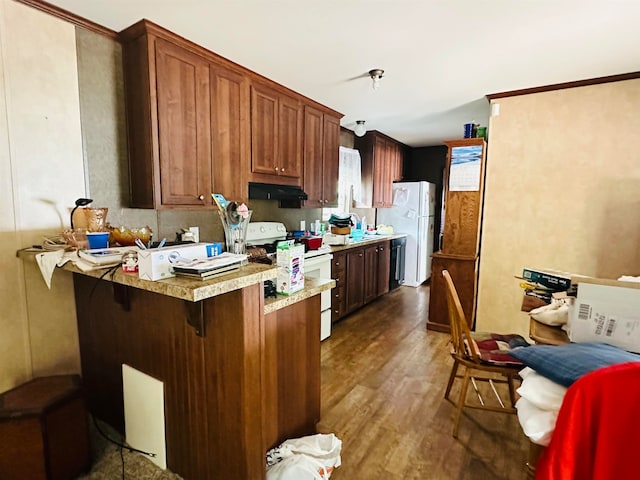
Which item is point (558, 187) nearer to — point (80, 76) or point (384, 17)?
point (384, 17)

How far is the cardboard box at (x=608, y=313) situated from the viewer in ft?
3.92

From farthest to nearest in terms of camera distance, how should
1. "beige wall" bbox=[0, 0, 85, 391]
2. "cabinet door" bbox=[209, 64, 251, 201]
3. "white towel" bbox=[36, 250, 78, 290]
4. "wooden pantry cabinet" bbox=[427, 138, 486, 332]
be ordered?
"wooden pantry cabinet" bbox=[427, 138, 486, 332] → "cabinet door" bbox=[209, 64, 251, 201] → "beige wall" bbox=[0, 0, 85, 391] → "white towel" bbox=[36, 250, 78, 290]

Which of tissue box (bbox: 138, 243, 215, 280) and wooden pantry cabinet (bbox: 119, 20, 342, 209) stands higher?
wooden pantry cabinet (bbox: 119, 20, 342, 209)

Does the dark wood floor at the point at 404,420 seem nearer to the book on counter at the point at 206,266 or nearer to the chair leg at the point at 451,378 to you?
the chair leg at the point at 451,378

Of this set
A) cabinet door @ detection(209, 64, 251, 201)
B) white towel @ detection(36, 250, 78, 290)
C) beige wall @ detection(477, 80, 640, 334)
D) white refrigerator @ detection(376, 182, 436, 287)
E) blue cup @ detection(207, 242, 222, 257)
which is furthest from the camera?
white refrigerator @ detection(376, 182, 436, 287)

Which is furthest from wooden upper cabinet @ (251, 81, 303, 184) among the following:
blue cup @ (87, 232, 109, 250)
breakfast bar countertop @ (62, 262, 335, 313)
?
breakfast bar countertop @ (62, 262, 335, 313)

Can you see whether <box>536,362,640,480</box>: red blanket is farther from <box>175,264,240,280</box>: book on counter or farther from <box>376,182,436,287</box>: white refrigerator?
<box>376,182,436,287</box>: white refrigerator

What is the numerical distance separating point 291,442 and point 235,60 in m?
2.56

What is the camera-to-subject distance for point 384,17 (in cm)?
189

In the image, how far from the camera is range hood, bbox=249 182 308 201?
2.83 m

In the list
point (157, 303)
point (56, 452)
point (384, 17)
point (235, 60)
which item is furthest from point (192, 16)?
point (56, 452)

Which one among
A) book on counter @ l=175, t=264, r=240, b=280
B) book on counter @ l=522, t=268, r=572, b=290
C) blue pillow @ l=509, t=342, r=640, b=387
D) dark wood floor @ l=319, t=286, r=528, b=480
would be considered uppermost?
book on counter @ l=175, t=264, r=240, b=280

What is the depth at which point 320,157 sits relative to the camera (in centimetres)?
364

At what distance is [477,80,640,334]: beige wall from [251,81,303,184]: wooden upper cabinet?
190 cm
